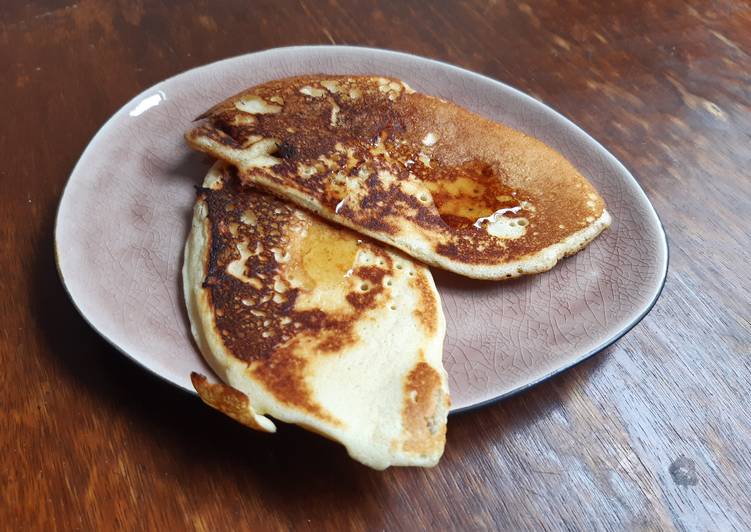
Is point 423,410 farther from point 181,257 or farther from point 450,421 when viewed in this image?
point 181,257

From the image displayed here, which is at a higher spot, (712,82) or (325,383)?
(712,82)

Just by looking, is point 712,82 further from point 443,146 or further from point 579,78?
point 443,146

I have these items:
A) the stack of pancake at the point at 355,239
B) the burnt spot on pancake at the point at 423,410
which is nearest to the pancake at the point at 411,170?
the stack of pancake at the point at 355,239

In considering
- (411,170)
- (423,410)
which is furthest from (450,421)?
(411,170)

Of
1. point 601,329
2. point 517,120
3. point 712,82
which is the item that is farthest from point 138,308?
point 712,82

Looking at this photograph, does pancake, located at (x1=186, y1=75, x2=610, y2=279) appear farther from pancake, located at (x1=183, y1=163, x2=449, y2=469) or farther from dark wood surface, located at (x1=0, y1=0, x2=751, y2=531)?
dark wood surface, located at (x1=0, y1=0, x2=751, y2=531)

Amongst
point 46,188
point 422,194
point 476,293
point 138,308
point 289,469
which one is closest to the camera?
point 289,469

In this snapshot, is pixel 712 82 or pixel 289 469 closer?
pixel 289 469

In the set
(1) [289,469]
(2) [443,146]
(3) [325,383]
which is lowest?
(1) [289,469]
